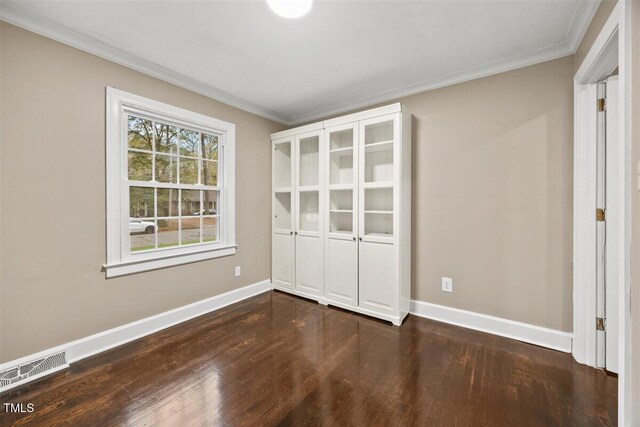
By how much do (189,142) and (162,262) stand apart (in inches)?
52.3

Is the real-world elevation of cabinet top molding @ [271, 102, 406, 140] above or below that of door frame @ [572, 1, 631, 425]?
above

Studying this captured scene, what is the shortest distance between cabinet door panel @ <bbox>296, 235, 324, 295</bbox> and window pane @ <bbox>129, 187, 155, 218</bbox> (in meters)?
1.73

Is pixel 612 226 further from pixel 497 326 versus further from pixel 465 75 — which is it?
pixel 465 75

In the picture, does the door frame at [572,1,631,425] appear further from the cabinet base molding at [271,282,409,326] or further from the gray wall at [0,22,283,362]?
the gray wall at [0,22,283,362]

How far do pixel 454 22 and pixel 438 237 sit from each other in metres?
1.90

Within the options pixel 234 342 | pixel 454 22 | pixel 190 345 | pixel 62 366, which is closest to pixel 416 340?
pixel 234 342

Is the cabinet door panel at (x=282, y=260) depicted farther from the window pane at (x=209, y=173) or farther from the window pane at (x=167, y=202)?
the window pane at (x=167, y=202)

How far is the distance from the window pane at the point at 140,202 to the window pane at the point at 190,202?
0.34 meters

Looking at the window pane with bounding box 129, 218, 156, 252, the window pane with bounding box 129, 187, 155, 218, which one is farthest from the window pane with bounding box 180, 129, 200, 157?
the window pane with bounding box 129, 218, 156, 252

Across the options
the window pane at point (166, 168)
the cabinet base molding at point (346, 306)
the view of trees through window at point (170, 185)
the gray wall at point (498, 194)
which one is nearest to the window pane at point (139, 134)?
the view of trees through window at point (170, 185)

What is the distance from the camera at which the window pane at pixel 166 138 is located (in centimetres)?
271

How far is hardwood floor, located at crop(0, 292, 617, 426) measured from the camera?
156 cm

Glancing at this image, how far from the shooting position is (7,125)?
182 centimetres

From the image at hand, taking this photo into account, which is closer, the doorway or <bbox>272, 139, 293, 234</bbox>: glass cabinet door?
the doorway
